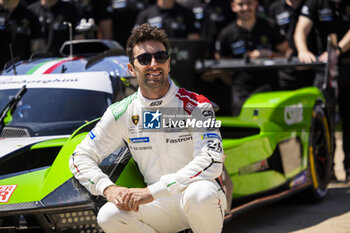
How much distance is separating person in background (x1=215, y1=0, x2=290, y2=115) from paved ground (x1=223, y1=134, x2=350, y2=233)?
1.84m

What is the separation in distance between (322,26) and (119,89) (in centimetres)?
337

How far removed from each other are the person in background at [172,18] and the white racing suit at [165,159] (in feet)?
16.3

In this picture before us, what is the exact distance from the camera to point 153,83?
367 cm

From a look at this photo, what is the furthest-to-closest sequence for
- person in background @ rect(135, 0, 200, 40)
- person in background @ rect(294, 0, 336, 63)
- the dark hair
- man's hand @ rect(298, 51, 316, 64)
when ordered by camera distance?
person in background @ rect(135, 0, 200, 40) → person in background @ rect(294, 0, 336, 63) → man's hand @ rect(298, 51, 316, 64) → the dark hair

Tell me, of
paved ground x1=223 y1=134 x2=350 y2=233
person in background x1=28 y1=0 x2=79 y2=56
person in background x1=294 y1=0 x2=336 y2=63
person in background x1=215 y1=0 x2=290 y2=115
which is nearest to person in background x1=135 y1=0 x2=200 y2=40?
person in background x1=215 y1=0 x2=290 y2=115

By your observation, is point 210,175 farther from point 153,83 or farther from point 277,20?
point 277,20

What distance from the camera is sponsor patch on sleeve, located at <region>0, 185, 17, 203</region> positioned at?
12.1 ft

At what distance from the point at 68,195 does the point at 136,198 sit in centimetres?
46

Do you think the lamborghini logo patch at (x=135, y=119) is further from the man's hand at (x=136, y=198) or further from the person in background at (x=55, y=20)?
the person in background at (x=55, y=20)

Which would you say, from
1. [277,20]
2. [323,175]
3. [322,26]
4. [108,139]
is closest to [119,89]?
[108,139]

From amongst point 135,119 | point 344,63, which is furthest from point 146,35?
point 344,63

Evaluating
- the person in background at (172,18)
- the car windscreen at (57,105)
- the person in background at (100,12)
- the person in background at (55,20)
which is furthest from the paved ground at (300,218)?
the person in background at (100,12)

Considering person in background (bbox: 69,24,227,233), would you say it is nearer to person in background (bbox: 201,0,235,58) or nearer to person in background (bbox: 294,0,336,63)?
person in background (bbox: 294,0,336,63)

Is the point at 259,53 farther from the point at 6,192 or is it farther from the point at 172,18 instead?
the point at 6,192
